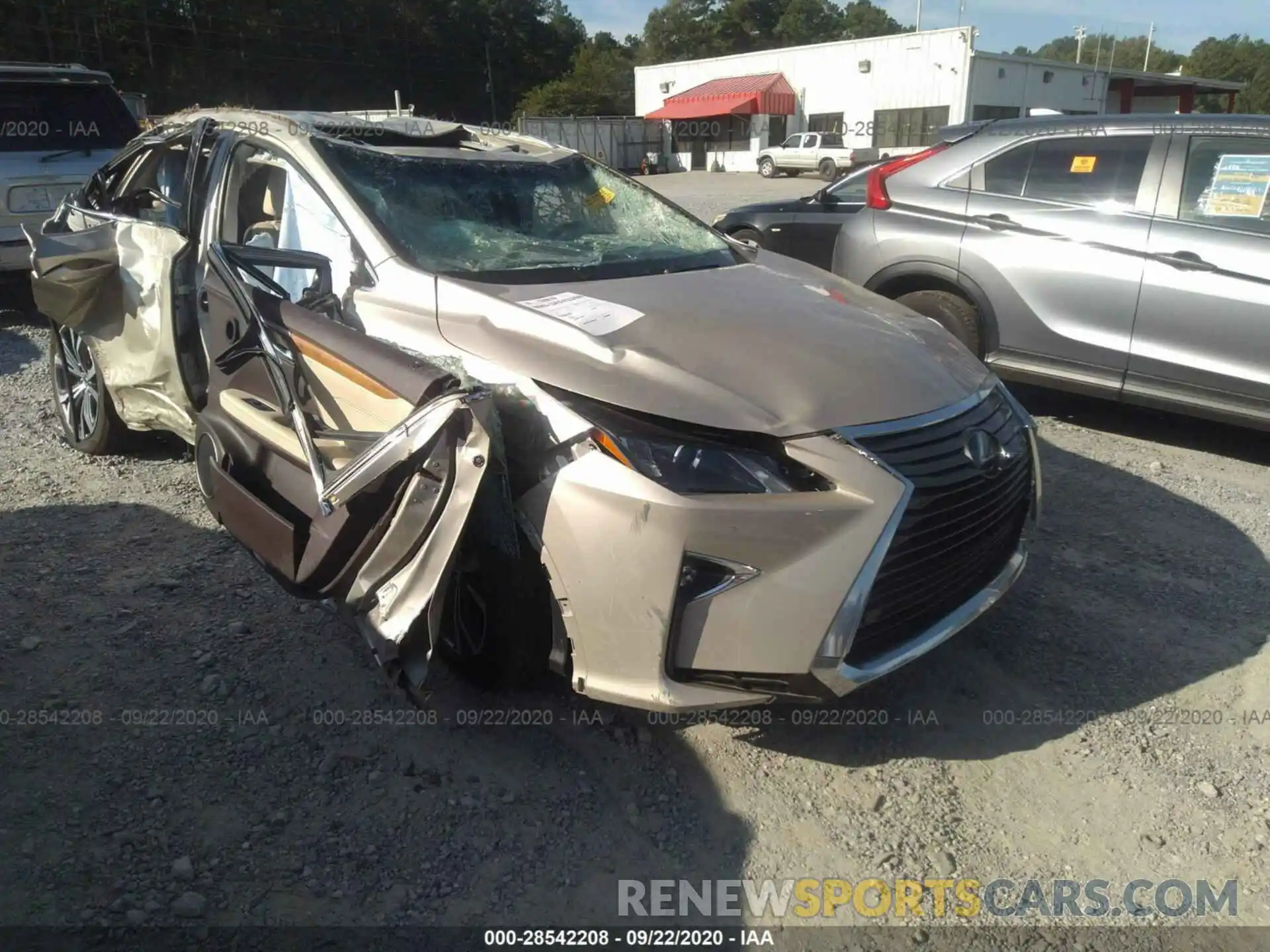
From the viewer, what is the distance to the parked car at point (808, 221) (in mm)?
7043

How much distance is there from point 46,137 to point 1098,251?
802 cm

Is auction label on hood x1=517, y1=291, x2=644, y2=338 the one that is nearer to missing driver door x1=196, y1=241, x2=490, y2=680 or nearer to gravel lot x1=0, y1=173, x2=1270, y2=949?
missing driver door x1=196, y1=241, x2=490, y2=680

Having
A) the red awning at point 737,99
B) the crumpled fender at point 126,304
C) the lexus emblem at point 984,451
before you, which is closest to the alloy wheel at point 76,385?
the crumpled fender at point 126,304

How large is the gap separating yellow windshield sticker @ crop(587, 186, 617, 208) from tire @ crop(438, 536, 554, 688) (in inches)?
75.9

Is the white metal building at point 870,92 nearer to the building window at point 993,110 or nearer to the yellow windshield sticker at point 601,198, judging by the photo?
the building window at point 993,110

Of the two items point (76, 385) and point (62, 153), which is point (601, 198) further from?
point (62, 153)

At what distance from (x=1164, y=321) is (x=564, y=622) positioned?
3900 millimetres

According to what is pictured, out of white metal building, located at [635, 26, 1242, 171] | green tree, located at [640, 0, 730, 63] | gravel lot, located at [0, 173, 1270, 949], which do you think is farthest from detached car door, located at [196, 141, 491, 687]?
green tree, located at [640, 0, 730, 63]

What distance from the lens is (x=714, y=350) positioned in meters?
2.81

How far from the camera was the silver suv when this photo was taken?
190 inches

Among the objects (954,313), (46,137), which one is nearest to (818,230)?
(954,313)

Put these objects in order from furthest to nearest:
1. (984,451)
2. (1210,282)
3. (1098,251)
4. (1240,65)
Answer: (1240,65) < (1098,251) < (1210,282) < (984,451)

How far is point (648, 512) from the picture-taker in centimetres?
236

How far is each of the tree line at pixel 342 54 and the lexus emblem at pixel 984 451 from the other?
28.4 meters
